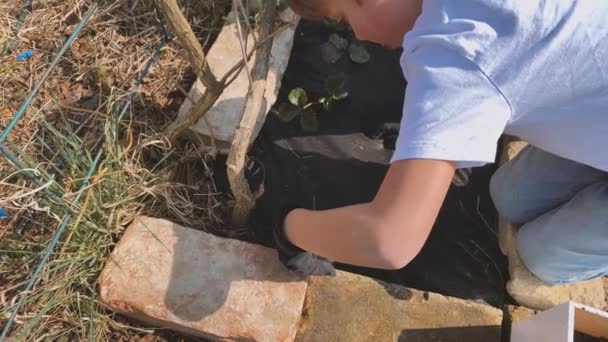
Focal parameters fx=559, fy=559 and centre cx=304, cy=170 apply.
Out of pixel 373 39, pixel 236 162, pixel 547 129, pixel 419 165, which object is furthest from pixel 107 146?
pixel 547 129

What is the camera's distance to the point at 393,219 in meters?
0.97

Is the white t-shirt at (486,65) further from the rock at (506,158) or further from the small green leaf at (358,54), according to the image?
the small green leaf at (358,54)

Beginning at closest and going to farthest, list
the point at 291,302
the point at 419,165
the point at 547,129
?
the point at 419,165
the point at 547,129
the point at 291,302

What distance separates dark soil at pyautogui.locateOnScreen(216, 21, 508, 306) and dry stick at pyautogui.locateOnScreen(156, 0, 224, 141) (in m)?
0.25

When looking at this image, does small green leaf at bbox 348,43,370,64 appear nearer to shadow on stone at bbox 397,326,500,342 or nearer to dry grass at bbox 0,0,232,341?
dry grass at bbox 0,0,232,341

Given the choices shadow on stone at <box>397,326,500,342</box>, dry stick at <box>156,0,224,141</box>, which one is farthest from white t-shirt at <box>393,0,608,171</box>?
shadow on stone at <box>397,326,500,342</box>

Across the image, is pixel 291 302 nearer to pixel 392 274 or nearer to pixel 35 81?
pixel 392 274

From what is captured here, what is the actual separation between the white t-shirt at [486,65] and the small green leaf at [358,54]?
0.98 m

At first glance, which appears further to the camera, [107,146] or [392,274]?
[392,274]

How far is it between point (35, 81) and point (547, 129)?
166cm

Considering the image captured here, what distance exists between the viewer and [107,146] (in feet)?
5.18

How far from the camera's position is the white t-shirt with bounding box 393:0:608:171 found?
917 millimetres

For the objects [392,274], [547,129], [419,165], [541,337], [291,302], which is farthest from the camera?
[392,274]

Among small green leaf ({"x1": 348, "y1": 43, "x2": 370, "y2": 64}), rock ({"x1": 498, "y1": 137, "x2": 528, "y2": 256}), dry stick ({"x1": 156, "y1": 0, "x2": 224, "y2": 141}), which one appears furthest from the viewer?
small green leaf ({"x1": 348, "y1": 43, "x2": 370, "y2": 64})
